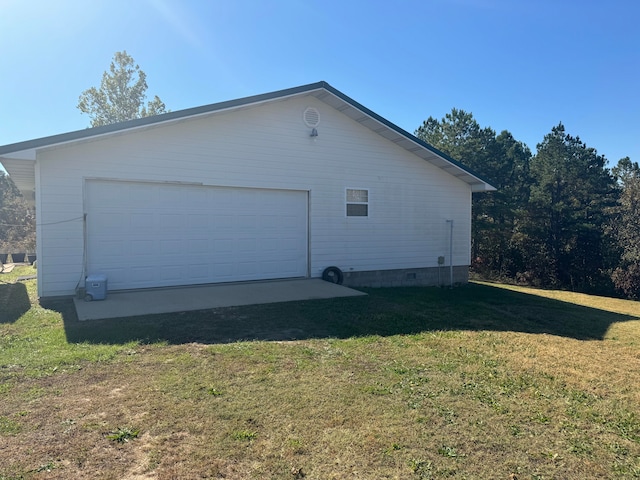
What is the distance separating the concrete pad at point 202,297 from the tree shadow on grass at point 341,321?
301 millimetres

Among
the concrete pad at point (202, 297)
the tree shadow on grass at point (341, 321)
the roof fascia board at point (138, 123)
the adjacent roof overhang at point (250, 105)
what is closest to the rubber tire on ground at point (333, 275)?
the concrete pad at point (202, 297)

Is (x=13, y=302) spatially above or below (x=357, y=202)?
below

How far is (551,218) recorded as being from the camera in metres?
28.8

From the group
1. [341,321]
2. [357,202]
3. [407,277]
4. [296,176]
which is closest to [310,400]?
[341,321]

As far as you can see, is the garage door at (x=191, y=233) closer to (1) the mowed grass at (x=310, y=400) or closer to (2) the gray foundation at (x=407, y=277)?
(2) the gray foundation at (x=407, y=277)

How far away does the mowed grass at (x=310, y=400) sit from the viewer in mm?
2844

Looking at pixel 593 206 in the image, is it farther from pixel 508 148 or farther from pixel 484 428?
pixel 484 428

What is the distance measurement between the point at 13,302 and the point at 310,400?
7.58 metres

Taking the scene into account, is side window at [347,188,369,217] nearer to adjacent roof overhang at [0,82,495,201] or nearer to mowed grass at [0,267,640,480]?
adjacent roof overhang at [0,82,495,201]

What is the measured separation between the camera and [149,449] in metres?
2.96

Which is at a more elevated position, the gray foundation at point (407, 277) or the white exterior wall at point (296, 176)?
the white exterior wall at point (296, 176)

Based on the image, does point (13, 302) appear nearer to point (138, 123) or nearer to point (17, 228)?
point (138, 123)

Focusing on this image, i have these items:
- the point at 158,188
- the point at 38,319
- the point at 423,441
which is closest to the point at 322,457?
the point at 423,441

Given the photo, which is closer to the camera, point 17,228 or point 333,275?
point 333,275
